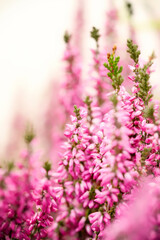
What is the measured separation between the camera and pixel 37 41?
1.79m

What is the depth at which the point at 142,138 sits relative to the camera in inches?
24.5

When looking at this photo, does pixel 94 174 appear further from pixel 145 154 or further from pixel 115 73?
pixel 115 73

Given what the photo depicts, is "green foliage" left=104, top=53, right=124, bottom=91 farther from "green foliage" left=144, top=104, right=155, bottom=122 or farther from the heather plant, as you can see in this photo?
"green foliage" left=144, top=104, right=155, bottom=122

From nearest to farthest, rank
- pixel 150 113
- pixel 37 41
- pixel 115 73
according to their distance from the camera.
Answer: pixel 150 113, pixel 115 73, pixel 37 41

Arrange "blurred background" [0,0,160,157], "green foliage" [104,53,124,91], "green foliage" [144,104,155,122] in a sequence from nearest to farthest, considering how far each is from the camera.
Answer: "green foliage" [144,104,155,122], "green foliage" [104,53,124,91], "blurred background" [0,0,160,157]

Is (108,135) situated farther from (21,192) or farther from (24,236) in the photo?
(24,236)

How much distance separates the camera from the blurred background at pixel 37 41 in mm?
1626

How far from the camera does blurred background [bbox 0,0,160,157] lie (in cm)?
163

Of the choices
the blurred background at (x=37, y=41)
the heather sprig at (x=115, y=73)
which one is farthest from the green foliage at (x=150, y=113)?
the blurred background at (x=37, y=41)

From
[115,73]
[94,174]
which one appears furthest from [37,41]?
[94,174]

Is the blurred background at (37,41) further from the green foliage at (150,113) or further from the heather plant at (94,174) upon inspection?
the green foliage at (150,113)

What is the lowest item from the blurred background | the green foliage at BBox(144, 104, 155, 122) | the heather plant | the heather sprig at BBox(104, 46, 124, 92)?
the heather plant

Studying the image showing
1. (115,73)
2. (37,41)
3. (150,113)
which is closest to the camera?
(150,113)

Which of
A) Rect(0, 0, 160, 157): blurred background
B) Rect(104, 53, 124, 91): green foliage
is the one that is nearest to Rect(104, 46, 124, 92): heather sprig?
Rect(104, 53, 124, 91): green foliage
